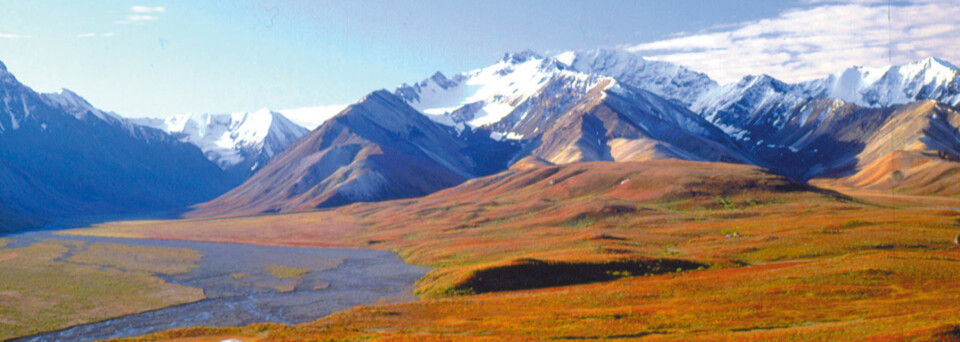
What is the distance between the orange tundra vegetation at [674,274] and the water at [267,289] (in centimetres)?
563

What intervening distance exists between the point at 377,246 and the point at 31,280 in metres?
65.3

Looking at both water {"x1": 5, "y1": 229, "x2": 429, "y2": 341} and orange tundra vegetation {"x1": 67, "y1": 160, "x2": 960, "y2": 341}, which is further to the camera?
water {"x1": 5, "y1": 229, "x2": 429, "y2": 341}

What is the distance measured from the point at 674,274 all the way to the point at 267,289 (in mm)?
50136

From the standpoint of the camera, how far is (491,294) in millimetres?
78250

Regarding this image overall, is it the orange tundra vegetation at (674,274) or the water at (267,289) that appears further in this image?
the water at (267,289)

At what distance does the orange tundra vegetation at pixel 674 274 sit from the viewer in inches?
1997

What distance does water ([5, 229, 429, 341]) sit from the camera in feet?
220

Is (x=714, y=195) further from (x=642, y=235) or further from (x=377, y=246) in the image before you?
(x=377, y=246)

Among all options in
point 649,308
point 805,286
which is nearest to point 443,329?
point 649,308

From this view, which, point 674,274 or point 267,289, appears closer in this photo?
point 674,274

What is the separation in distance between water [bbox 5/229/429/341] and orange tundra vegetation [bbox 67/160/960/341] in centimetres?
563

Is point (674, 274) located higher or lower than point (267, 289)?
lower

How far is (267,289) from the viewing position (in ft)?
290

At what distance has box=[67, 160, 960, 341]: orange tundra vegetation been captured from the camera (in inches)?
1997
